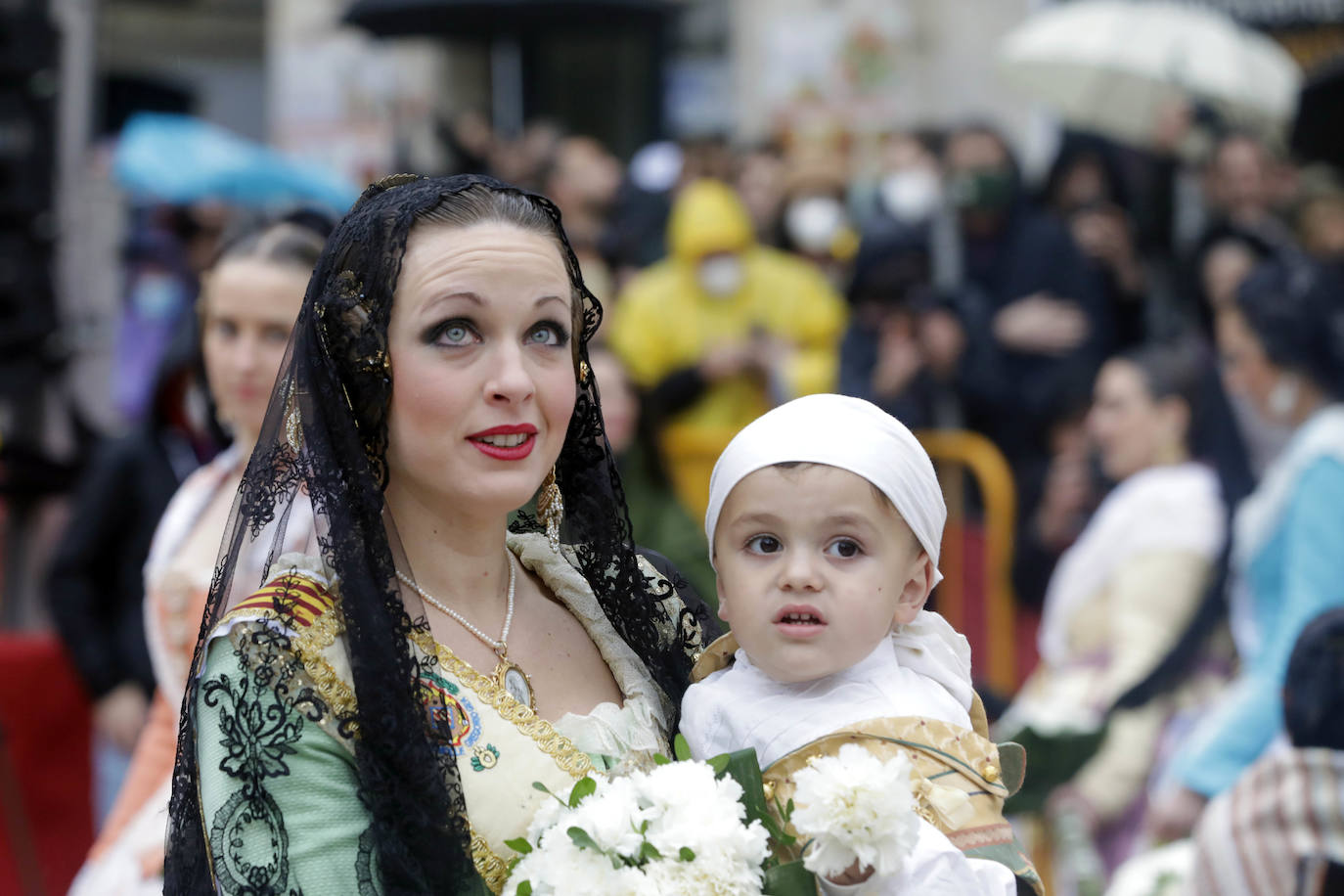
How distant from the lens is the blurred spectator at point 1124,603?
643cm

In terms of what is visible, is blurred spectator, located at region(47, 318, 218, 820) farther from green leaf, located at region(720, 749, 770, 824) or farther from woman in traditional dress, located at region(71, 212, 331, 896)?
green leaf, located at region(720, 749, 770, 824)

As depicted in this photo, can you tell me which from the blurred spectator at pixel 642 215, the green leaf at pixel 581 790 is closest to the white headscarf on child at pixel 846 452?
the green leaf at pixel 581 790

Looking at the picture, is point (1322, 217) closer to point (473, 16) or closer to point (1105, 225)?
point (1105, 225)

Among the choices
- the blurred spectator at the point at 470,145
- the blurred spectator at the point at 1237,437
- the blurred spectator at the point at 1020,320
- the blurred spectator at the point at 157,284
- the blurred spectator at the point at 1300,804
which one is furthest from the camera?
the blurred spectator at the point at 470,145

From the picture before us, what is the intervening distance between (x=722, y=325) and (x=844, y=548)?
6454 millimetres

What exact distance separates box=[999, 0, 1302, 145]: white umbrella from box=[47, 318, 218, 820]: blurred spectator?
5.85 metres

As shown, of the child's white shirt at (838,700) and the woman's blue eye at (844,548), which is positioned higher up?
the woman's blue eye at (844,548)

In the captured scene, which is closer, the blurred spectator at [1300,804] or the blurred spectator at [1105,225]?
the blurred spectator at [1300,804]

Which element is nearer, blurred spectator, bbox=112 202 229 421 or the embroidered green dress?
the embroidered green dress

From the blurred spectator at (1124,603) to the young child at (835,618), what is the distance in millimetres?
3264

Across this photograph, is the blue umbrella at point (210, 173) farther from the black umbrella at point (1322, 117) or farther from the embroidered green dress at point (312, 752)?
the embroidered green dress at point (312, 752)

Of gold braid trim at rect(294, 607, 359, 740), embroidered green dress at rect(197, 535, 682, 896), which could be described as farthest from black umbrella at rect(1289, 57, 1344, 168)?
gold braid trim at rect(294, 607, 359, 740)

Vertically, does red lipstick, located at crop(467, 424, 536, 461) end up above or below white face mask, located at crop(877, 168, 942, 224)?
above

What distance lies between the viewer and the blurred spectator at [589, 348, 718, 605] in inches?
256
